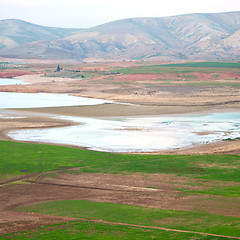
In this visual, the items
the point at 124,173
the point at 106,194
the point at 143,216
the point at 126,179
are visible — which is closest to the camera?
the point at 143,216

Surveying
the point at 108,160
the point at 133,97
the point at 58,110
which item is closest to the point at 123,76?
the point at 133,97

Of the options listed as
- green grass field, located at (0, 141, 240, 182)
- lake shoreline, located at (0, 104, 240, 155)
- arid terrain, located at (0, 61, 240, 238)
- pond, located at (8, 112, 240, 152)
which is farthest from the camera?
pond, located at (8, 112, 240, 152)

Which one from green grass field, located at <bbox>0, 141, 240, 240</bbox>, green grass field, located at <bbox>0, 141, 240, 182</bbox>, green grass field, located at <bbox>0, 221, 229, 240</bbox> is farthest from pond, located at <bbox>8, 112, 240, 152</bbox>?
green grass field, located at <bbox>0, 221, 229, 240</bbox>

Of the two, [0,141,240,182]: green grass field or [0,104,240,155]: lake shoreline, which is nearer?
[0,141,240,182]: green grass field

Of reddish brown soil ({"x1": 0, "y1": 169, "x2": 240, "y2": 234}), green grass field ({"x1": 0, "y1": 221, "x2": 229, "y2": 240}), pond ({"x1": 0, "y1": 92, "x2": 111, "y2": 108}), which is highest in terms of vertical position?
green grass field ({"x1": 0, "y1": 221, "x2": 229, "y2": 240})

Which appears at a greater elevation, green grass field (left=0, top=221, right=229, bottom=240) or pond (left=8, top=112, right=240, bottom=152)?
green grass field (left=0, top=221, right=229, bottom=240)

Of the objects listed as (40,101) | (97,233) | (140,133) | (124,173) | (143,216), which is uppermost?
(97,233)

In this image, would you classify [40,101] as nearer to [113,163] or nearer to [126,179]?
[113,163]

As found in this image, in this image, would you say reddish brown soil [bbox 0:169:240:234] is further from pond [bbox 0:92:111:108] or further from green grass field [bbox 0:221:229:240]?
pond [bbox 0:92:111:108]

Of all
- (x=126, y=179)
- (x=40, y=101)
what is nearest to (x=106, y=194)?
(x=126, y=179)

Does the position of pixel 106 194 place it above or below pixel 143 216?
below
